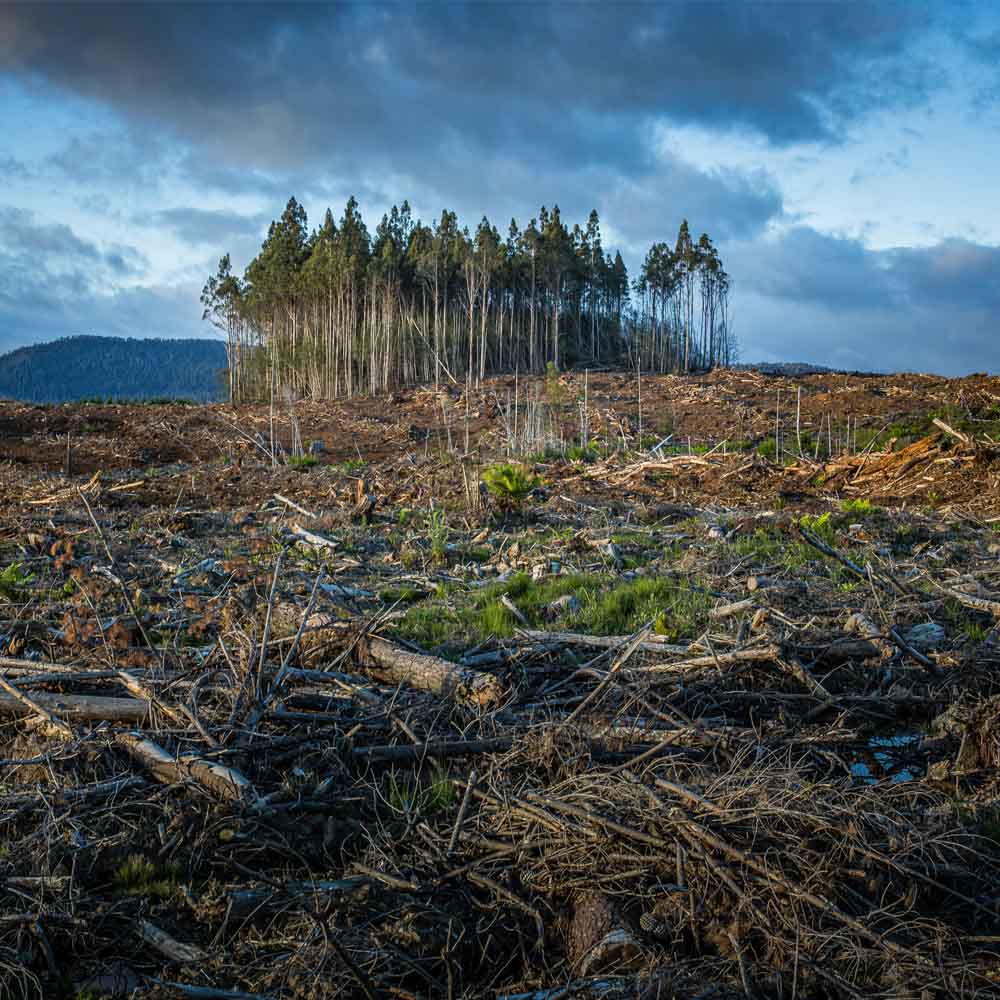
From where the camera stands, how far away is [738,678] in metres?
3.61

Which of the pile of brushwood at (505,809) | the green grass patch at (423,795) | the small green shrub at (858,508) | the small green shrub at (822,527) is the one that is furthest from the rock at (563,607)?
the small green shrub at (858,508)

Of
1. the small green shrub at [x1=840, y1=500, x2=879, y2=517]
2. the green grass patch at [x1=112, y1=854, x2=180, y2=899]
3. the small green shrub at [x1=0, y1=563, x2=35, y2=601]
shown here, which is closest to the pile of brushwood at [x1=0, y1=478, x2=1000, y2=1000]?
the green grass patch at [x1=112, y1=854, x2=180, y2=899]

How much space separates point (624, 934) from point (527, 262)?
47.8m

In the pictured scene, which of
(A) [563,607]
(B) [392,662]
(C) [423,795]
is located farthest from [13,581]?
(C) [423,795]

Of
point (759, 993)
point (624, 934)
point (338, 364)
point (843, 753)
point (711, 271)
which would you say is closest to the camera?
point (759, 993)

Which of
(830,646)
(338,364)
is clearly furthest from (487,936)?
(338,364)

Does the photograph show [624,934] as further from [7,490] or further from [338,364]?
[338,364]

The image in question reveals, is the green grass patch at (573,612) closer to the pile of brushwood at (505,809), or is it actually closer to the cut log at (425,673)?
the pile of brushwood at (505,809)

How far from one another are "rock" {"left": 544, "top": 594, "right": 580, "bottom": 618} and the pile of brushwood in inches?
11.6

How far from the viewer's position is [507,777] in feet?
9.16

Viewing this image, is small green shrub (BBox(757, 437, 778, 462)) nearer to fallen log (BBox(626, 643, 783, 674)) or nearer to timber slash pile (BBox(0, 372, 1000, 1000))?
timber slash pile (BBox(0, 372, 1000, 1000))

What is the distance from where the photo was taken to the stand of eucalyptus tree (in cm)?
3953

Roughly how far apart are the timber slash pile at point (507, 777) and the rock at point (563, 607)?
0.09ft

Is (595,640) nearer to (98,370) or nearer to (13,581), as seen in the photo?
(13,581)
